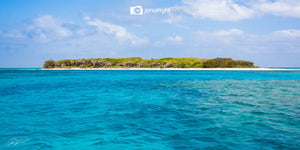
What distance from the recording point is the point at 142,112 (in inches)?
502

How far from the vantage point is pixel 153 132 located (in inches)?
343

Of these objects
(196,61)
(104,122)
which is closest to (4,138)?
(104,122)

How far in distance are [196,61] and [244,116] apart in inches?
5676

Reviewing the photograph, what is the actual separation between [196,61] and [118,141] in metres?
149

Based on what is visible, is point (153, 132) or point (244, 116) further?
point (244, 116)

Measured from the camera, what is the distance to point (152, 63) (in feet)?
530

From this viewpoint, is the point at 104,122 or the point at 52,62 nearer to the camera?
the point at 104,122

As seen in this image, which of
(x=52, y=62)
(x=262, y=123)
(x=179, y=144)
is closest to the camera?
(x=179, y=144)

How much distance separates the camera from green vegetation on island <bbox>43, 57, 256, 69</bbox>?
13100cm

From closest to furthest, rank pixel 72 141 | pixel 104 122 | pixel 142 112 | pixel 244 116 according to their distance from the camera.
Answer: pixel 72 141 < pixel 104 122 < pixel 244 116 < pixel 142 112

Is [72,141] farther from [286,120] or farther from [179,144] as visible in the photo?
[286,120]

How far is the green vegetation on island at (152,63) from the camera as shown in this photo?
13100cm

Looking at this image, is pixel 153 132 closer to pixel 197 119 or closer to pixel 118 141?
pixel 118 141

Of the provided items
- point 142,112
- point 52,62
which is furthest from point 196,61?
point 142,112
